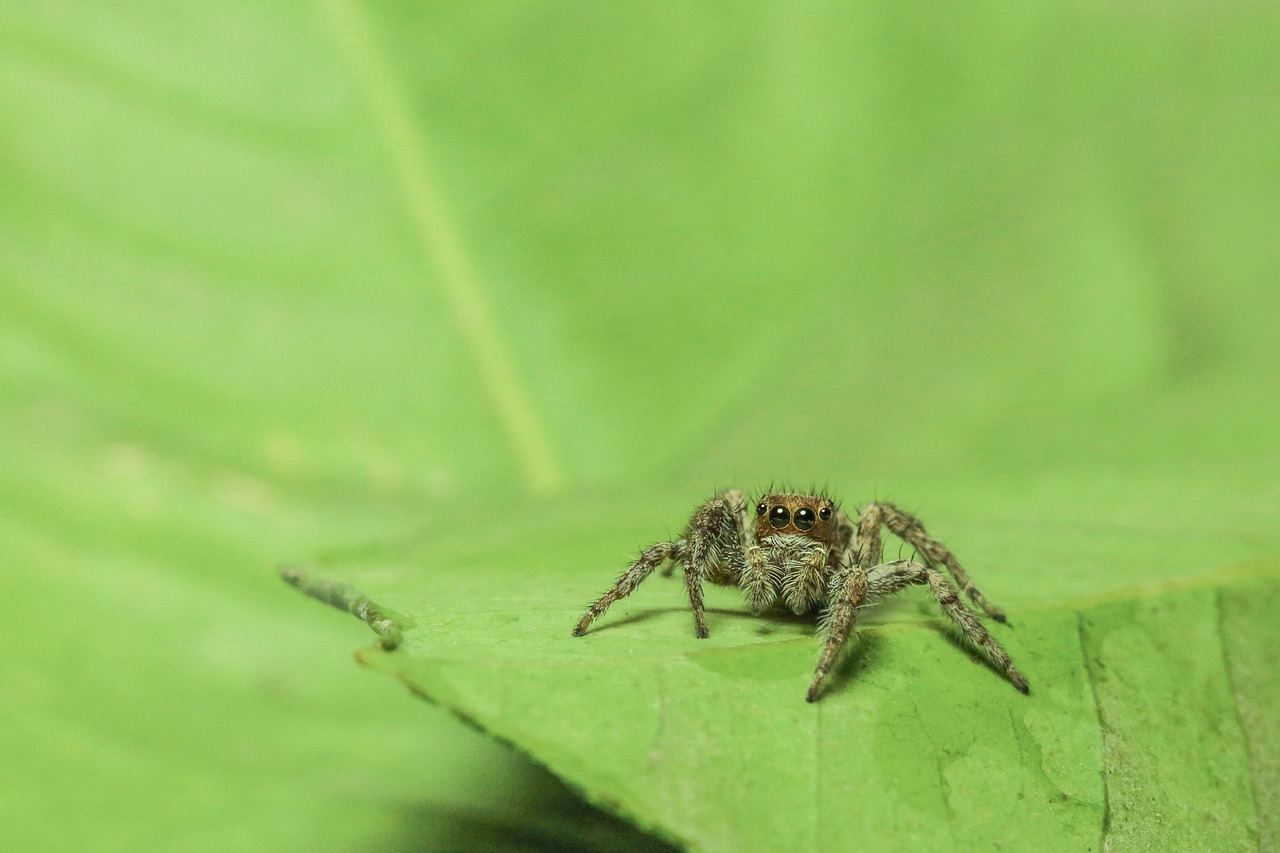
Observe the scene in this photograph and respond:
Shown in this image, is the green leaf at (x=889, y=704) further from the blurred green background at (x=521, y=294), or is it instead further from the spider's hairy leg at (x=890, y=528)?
the blurred green background at (x=521, y=294)

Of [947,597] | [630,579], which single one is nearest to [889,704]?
[947,597]

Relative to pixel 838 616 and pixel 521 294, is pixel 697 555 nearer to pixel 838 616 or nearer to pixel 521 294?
pixel 838 616

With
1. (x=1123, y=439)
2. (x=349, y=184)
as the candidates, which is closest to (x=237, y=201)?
(x=349, y=184)

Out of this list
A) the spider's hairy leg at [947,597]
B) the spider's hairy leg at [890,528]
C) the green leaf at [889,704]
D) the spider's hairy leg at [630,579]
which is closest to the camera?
the green leaf at [889,704]

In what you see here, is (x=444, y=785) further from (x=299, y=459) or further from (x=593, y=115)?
(x=593, y=115)

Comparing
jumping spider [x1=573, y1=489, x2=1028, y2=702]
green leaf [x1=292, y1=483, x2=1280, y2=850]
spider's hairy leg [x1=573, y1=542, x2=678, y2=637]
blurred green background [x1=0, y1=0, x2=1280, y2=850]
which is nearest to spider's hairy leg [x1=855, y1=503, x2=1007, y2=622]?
jumping spider [x1=573, y1=489, x2=1028, y2=702]

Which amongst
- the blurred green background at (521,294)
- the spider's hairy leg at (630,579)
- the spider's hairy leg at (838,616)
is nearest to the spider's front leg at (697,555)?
the spider's hairy leg at (630,579)
